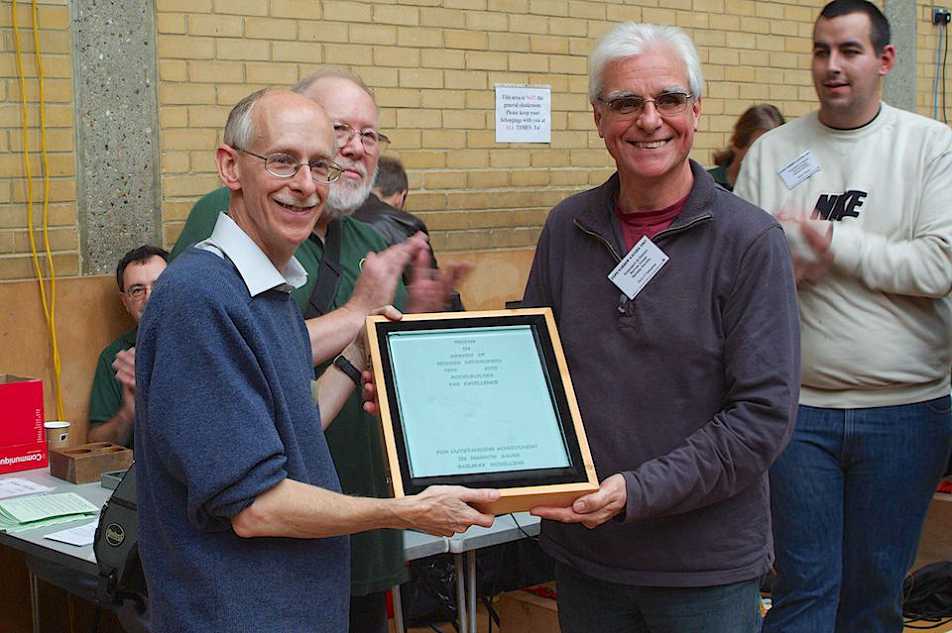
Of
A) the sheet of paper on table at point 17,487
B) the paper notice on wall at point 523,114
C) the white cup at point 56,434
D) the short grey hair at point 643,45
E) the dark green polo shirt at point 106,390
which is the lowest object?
the sheet of paper on table at point 17,487

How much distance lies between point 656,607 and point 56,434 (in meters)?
2.77

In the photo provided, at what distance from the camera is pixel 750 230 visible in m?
2.37

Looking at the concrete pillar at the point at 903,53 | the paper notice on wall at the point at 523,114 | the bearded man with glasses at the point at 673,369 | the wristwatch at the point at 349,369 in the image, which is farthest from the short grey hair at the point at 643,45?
the concrete pillar at the point at 903,53

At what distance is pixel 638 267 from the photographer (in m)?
2.41

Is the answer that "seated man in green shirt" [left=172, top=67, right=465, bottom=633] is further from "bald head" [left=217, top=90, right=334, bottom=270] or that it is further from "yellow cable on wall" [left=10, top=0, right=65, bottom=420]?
"yellow cable on wall" [left=10, top=0, right=65, bottom=420]

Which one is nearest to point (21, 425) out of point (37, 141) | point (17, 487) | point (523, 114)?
point (17, 487)

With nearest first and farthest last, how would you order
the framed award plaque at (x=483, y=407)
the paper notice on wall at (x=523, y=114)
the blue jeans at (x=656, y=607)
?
the framed award plaque at (x=483, y=407) < the blue jeans at (x=656, y=607) < the paper notice on wall at (x=523, y=114)

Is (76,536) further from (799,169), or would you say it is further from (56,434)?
(799,169)

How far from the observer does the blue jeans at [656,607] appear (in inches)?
93.8

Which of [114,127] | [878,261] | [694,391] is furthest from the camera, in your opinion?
[114,127]

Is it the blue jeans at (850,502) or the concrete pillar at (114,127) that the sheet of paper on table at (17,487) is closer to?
the concrete pillar at (114,127)

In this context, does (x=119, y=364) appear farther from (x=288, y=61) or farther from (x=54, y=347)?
(x=288, y=61)

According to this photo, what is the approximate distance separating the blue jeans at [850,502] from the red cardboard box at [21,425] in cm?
257

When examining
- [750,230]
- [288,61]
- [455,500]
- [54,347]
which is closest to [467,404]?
[455,500]
